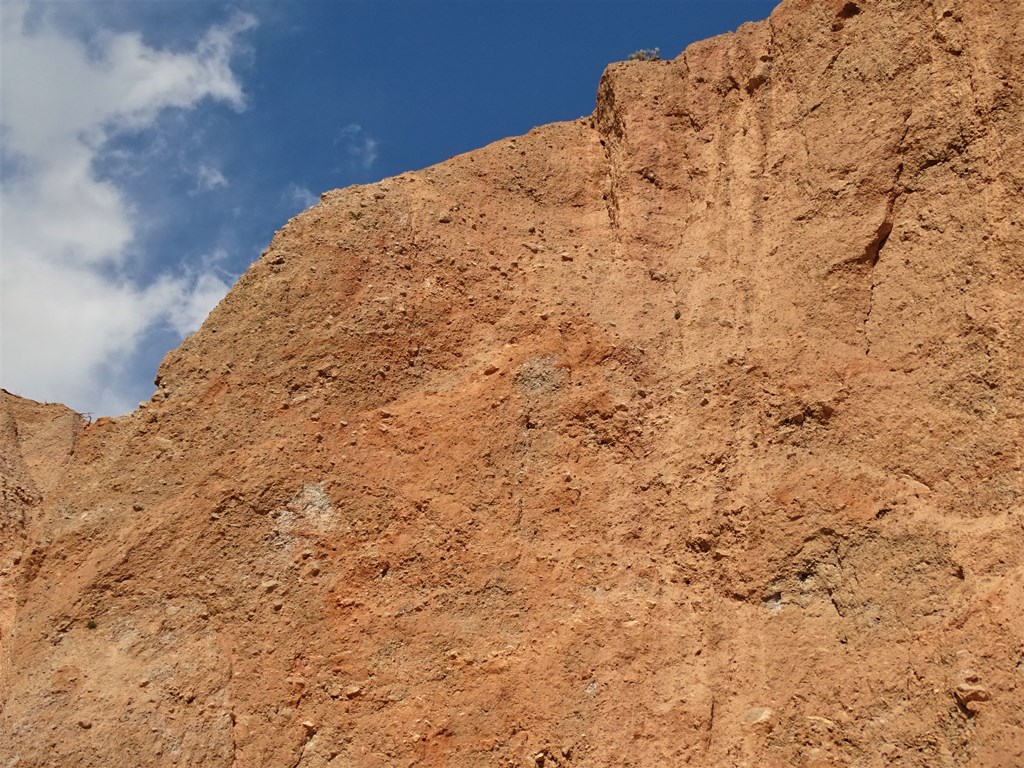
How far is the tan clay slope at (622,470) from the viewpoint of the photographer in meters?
7.15

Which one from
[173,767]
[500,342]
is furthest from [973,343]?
[173,767]

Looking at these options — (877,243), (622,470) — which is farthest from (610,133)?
(622,470)

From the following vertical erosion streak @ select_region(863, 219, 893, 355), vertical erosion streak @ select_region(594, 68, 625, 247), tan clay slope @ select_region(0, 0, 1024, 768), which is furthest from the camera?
vertical erosion streak @ select_region(594, 68, 625, 247)

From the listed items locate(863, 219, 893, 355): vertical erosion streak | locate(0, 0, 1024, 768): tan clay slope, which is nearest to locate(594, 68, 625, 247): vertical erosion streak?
locate(0, 0, 1024, 768): tan clay slope

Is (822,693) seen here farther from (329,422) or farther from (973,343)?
(329,422)

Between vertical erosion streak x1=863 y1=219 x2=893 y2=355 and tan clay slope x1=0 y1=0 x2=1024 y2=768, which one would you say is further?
vertical erosion streak x1=863 y1=219 x2=893 y2=355

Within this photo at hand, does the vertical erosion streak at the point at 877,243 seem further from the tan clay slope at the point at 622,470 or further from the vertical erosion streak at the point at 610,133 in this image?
the vertical erosion streak at the point at 610,133

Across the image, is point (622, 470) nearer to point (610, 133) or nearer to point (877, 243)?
point (877, 243)

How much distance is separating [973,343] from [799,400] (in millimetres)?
1317

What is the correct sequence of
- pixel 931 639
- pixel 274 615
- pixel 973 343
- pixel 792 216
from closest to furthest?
pixel 931 639, pixel 973 343, pixel 274 615, pixel 792 216

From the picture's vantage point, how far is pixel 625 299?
30.9ft

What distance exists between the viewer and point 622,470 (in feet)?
27.9

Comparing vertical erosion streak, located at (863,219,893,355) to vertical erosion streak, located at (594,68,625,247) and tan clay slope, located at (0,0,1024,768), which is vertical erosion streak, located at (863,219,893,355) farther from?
vertical erosion streak, located at (594,68,625,247)

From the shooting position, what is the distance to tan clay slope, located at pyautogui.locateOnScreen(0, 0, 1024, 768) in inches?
282
